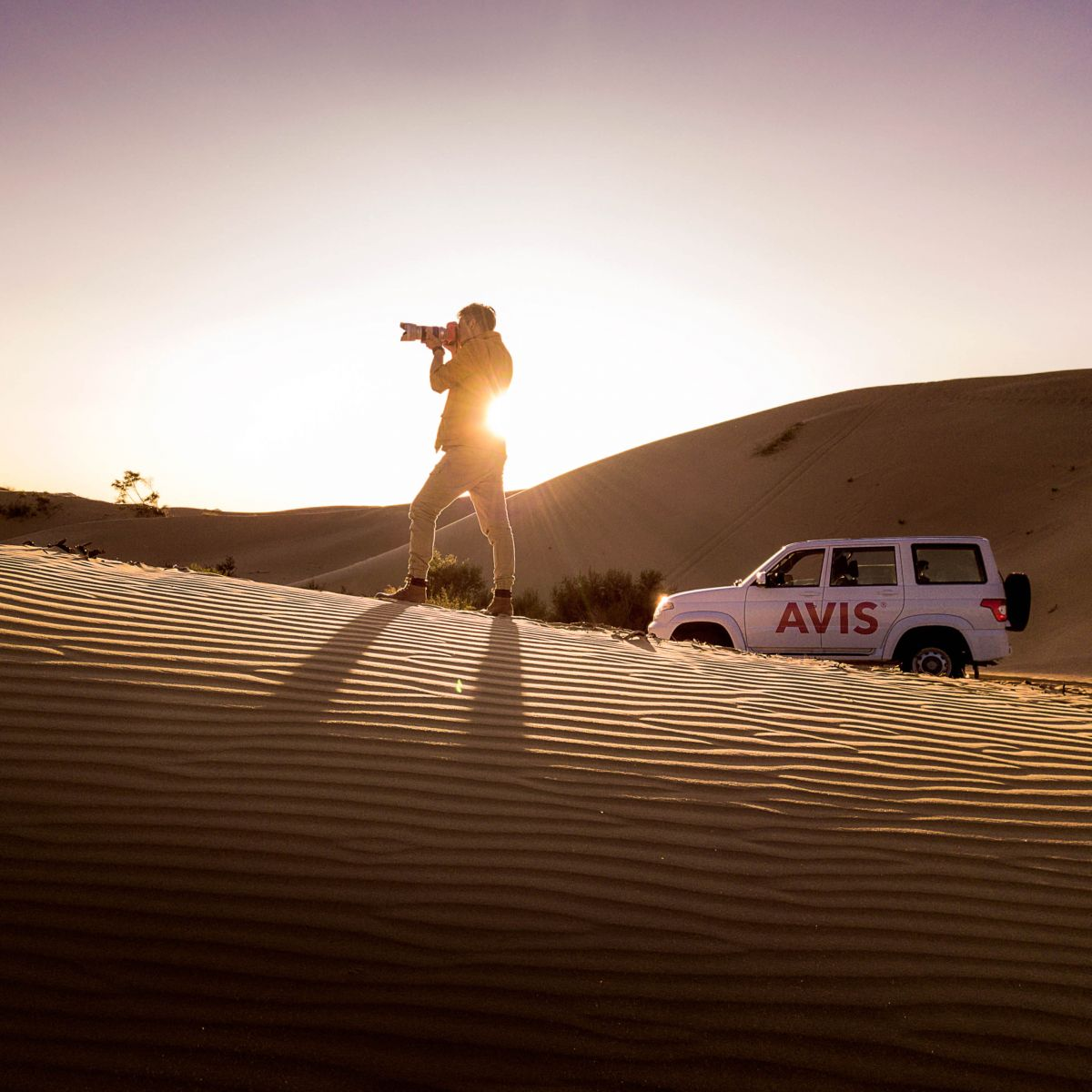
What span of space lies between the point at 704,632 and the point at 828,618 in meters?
1.47

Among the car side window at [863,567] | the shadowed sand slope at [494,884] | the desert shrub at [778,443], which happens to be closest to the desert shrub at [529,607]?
the car side window at [863,567]

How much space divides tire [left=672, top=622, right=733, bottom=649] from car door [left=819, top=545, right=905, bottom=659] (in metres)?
1.16

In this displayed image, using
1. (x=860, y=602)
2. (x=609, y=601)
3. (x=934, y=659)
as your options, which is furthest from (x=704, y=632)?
(x=609, y=601)

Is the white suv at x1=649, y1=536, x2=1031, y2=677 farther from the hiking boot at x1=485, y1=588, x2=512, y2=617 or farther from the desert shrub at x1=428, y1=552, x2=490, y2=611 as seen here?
the desert shrub at x1=428, y1=552, x2=490, y2=611

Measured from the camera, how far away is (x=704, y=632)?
1095 centimetres

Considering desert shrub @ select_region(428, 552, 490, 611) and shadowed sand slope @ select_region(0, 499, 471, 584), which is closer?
desert shrub @ select_region(428, 552, 490, 611)

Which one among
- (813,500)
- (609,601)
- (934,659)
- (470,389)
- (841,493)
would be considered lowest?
(934,659)

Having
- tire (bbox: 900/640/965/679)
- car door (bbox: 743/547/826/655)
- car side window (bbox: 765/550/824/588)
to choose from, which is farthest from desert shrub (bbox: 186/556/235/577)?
tire (bbox: 900/640/965/679)

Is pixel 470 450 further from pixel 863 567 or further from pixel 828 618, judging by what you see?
pixel 863 567

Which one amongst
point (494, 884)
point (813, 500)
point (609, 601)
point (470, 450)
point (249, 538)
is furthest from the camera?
point (249, 538)

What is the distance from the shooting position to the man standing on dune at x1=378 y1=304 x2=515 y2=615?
765 centimetres

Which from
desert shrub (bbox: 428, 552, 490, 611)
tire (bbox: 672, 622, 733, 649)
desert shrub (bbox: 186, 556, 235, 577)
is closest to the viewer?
desert shrub (bbox: 186, 556, 235, 577)

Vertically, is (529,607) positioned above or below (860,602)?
below

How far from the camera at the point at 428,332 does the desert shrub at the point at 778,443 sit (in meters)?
33.2
